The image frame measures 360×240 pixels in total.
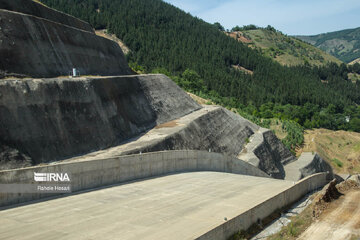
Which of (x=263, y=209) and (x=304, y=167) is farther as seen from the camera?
(x=304, y=167)

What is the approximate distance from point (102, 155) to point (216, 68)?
72.6 metres

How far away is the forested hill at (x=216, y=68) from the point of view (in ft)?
241

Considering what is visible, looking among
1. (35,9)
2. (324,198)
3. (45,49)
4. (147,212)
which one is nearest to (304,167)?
(324,198)

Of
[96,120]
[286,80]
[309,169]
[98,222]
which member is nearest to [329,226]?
[98,222]

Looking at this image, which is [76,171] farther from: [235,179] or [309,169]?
[309,169]

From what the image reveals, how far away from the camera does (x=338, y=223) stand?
13102 mm

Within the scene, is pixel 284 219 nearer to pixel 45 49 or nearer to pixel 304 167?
pixel 45 49

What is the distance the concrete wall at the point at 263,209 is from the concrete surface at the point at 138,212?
0.22 meters

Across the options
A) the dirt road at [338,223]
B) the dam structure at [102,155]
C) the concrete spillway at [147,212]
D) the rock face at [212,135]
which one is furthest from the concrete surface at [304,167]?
the dirt road at [338,223]

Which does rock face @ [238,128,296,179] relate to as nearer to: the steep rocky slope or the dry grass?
the steep rocky slope

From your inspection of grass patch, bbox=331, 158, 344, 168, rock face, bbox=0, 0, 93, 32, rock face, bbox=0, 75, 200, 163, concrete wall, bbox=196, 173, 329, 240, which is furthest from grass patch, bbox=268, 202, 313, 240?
grass patch, bbox=331, 158, 344, 168

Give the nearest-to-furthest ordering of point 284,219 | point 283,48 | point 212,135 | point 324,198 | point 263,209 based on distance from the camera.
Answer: point 263,209 → point 284,219 → point 324,198 → point 212,135 → point 283,48

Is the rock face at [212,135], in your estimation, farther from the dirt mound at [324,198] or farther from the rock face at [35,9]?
the rock face at [35,9]

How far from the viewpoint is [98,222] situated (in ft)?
36.0
